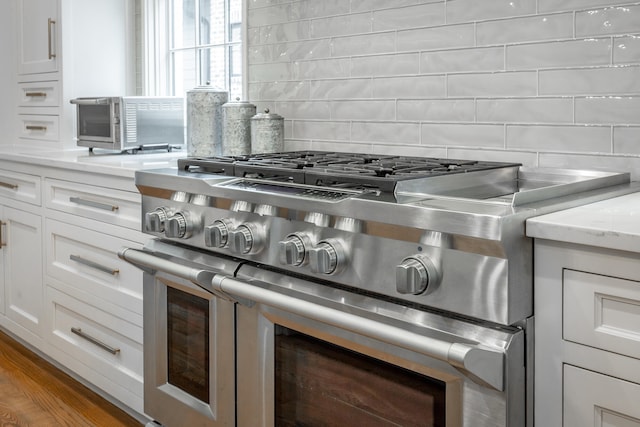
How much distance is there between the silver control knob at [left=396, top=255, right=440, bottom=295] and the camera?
1.23m

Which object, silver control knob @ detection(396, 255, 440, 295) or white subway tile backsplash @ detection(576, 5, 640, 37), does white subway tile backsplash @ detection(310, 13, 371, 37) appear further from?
silver control knob @ detection(396, 255, 440, 295)

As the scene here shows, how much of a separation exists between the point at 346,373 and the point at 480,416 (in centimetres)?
34

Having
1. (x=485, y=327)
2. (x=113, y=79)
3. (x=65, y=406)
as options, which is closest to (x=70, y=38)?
(x=113, y=79)

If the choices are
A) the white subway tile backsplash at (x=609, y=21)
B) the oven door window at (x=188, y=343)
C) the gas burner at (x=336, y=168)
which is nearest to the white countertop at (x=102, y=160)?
the gas burner at (x=336, y=168)

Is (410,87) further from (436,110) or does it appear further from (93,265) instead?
(93,265)

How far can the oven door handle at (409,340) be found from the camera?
114 cm

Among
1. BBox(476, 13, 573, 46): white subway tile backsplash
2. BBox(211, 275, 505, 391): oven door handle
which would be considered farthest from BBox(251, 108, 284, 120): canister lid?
BBox(211, 275, 505, 391): oven door handle

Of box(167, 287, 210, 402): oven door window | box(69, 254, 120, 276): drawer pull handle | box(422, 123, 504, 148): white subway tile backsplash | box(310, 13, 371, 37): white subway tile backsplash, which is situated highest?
box(310, 13, 371, 37): white subway tile backsplash

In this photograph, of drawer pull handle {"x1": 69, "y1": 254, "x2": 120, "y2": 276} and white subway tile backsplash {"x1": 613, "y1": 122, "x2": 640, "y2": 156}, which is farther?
drawer pull handle {"x1": 69, "y1": 254, "x2": 120, "y2": 276}

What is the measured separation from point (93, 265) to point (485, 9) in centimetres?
167

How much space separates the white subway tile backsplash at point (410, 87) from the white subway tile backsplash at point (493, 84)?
43 mm

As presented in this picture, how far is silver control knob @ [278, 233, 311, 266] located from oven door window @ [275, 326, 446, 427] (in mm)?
182

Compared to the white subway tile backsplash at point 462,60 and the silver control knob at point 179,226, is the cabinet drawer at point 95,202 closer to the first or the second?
the silver control knob at point 179,226

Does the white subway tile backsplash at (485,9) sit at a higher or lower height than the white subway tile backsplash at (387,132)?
higher
